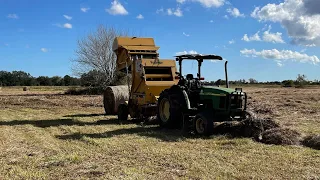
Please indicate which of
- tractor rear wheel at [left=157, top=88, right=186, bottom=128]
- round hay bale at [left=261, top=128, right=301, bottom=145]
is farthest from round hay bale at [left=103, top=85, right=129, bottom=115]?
round hay bale at [left=261, top=128, right=301, bottom=145]

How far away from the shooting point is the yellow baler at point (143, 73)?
512 inches

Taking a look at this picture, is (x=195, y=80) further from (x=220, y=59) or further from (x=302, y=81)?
(x=302, y=81)

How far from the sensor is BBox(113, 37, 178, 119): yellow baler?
42.7ft

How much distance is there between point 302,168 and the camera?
247 inches

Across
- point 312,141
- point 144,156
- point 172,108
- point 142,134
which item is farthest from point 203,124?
point 144,156

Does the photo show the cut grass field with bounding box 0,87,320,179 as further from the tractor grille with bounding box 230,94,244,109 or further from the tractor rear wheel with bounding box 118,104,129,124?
the tractor rear wheel with bounding box 118,104,129,124

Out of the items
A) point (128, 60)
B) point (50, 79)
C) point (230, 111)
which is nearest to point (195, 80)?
point (230, 111)

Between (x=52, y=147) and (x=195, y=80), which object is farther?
(x=195, y=80)

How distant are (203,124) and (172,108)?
4.47 ft

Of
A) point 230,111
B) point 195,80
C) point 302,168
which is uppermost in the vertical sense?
point 195,80

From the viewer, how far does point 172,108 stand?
35.9ft

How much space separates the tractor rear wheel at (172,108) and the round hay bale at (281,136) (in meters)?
2.68

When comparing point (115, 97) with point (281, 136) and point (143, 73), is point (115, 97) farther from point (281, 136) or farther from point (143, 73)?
point (281, 136)

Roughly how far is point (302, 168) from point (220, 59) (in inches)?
214
